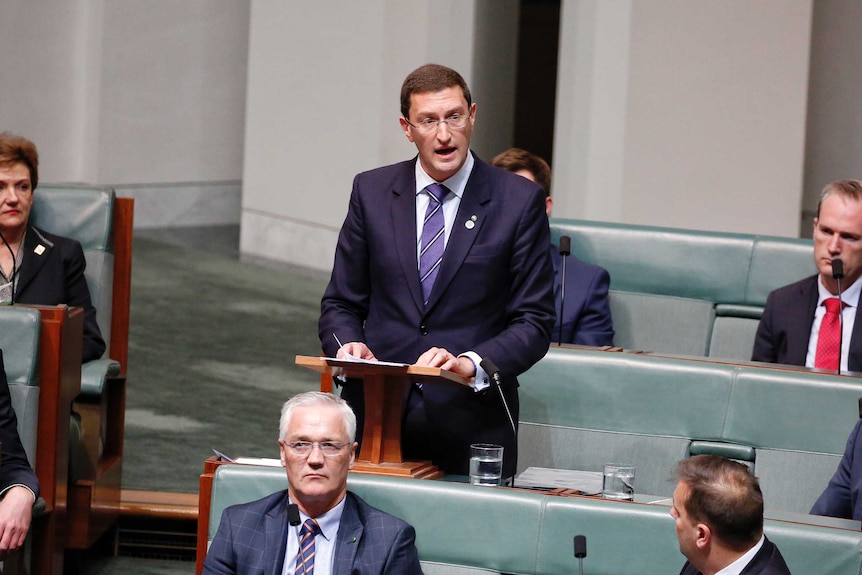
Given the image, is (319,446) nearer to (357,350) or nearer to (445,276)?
(357,350)

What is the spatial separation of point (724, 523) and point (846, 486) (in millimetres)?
749

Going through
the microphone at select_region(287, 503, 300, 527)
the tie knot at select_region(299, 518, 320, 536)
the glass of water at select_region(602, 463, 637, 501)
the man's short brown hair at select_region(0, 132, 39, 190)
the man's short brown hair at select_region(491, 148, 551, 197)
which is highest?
the man's short brown hair at select_region(491, 148, 551, 197)

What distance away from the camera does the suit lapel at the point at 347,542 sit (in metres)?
2.49

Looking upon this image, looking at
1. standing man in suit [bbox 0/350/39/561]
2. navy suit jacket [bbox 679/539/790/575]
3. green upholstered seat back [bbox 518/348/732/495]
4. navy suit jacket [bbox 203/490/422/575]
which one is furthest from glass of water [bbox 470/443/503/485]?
standing man in suit [bbox 0/350/39/561]

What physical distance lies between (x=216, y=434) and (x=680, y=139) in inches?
98.1

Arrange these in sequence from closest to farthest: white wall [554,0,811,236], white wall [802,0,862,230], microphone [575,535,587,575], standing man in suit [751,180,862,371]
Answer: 1. microphone [575,535,587,575]
2. standing man in suit [751,180,862,371]
3. white wall [554,0,811,236]
4. white wall [802,0,862,230]

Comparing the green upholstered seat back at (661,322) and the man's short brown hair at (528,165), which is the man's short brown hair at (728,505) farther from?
the green upholstered seat back at (661,322)

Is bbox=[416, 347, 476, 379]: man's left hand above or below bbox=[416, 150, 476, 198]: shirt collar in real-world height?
below

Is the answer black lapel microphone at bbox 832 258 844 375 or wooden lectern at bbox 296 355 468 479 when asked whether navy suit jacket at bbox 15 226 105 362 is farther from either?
black lapel microphone at bbox 832 258 844 375

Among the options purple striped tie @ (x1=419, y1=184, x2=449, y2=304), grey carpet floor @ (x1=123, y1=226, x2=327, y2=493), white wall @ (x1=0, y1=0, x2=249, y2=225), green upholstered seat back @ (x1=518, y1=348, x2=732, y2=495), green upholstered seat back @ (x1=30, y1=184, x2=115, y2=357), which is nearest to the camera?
purple striped tie @ (x1=419, y1=184, x2=449, y2=304)

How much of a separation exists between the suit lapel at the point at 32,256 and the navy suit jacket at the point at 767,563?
2.25 meters

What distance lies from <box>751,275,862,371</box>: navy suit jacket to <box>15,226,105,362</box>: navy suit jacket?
1789 mm

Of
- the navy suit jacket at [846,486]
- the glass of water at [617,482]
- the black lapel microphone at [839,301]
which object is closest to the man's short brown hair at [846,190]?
the black lapel microphone at [839,301]

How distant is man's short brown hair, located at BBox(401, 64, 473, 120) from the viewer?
8.59 ft
